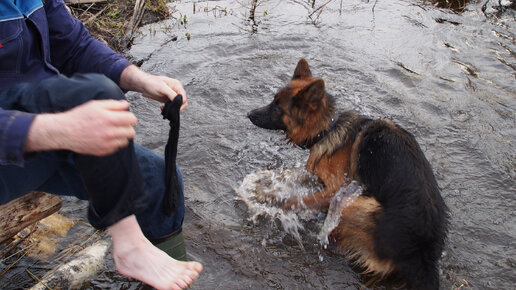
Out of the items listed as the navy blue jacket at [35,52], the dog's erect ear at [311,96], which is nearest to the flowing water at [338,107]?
the dog's erect ear at [311,96]

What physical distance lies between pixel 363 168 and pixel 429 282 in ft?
3.48

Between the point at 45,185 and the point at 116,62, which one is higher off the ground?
the point at 116,62

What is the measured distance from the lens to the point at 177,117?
84.9 inches

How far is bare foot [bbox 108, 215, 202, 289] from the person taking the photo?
6.43ft

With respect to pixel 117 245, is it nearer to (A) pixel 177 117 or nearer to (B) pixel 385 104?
(A) pixel 177 117

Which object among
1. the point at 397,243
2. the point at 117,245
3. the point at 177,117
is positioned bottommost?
the point at 397,243

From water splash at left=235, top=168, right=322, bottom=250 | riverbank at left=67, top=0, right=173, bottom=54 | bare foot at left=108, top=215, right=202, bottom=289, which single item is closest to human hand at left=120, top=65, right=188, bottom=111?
bare foot at left=108, top=215, right=202, bottom=289

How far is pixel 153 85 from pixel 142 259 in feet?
3.42

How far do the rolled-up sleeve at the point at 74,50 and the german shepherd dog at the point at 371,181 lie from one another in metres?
1.62

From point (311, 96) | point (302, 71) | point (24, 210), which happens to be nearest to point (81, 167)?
point (24, 210)

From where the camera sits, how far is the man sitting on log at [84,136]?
1.48 metres

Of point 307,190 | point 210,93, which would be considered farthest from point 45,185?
point 210,93

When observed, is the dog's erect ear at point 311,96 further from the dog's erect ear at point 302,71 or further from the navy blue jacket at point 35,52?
the navy blue jacket at point 35,52

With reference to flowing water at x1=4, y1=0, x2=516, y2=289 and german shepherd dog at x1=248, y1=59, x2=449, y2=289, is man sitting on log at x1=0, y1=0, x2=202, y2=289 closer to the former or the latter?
flowing water at x1=4, y1=0, x2=516, y2=289
